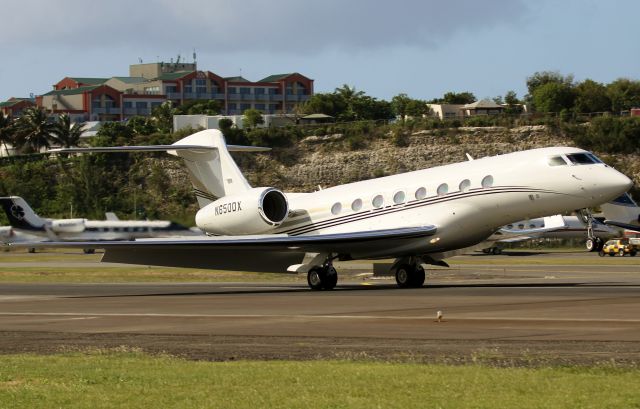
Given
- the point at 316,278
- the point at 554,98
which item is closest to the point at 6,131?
the point at 554,98

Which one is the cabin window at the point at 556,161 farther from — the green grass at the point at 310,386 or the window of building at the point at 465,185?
the green grass at the point at 310,386

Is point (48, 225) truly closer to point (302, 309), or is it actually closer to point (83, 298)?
point (83, 298)

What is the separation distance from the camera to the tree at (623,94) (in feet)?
427

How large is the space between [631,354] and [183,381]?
611cm

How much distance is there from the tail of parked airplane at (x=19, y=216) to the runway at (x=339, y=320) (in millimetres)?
40882

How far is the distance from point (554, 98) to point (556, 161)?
102 metres

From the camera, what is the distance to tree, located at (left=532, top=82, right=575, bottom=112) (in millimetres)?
129625

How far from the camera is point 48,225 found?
72.9 metres

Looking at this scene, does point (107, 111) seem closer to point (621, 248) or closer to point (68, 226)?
point (68, 226)

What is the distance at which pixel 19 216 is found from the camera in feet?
242

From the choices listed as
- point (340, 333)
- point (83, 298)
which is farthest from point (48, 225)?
point (340, 333)

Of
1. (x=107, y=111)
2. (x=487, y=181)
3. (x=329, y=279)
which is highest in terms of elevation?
(x=107, y=111)

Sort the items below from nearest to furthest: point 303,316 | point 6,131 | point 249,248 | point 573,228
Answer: point 303,316
point 249,248
point 573,228
point 6,131

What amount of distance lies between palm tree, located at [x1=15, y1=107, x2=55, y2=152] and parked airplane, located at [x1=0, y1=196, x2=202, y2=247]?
52456mm
